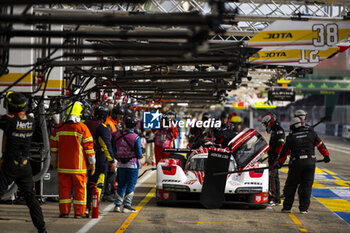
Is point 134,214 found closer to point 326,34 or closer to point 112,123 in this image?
point 112,123

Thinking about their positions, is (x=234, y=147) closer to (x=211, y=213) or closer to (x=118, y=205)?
(x=211, y=213)

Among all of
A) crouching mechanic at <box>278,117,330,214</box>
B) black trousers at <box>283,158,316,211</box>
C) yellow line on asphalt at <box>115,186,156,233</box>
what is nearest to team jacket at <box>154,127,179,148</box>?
yellow line on asphalt at <box>115,186,156,233</box>

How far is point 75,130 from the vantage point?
10211 millimetres

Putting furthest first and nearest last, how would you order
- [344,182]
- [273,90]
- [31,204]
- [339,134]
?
[339,134] → [273,90] → [344,182] → [31,204]

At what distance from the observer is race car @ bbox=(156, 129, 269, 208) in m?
12.0

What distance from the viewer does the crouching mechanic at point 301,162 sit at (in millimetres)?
11945

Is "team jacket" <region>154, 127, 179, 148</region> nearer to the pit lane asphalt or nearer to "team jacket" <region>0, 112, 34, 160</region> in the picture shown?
the pit lane asphalt

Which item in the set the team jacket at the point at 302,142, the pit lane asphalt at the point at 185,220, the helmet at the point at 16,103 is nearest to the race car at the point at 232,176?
the pit lane asphalt at the point at 185,220

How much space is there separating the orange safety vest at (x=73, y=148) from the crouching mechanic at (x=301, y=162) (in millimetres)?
4110

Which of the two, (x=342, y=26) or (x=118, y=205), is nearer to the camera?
(x=118, y=205)

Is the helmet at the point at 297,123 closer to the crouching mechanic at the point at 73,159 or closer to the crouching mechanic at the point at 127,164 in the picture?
the crouching mechanic at the point at 127,164

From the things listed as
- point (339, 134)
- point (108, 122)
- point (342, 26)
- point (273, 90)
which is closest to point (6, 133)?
point (108, 122)

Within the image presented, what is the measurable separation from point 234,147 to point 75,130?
3965 millimetres

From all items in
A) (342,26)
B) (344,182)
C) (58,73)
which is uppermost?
(342,26)
